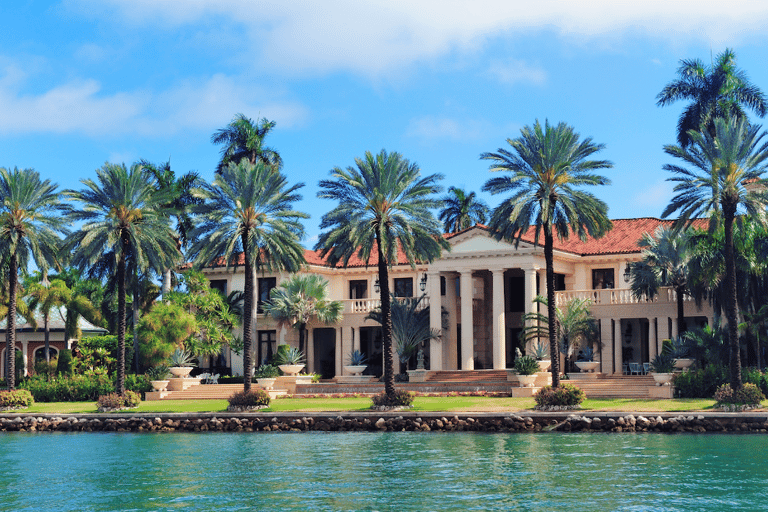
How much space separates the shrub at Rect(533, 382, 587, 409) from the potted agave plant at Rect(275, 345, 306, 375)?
745 inches

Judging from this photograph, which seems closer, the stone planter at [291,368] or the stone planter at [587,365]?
the stone planter at [587,365]

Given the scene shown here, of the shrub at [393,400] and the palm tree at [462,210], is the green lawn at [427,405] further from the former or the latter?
the palm tree at [462,210]

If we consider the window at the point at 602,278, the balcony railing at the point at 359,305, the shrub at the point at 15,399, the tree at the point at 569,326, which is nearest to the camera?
the shrub at the point at 15,399

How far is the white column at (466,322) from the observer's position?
54219 millimetres

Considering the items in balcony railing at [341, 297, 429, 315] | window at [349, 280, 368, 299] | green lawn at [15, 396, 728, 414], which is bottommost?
green lawn at [15, 396, 728, 414]

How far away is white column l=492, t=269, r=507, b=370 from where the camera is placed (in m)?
52.9

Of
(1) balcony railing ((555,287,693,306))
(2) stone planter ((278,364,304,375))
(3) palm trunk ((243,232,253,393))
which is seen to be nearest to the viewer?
(3) palm trunk ((243,232,253,393))

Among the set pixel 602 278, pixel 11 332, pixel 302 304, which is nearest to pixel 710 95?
pixel 602 278

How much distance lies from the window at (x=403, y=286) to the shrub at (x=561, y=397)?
907 inches

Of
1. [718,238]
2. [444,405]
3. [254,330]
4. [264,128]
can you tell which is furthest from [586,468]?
[264,128]

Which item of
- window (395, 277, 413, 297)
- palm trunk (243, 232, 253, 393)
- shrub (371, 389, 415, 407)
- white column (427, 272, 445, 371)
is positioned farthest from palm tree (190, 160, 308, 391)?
window (395, 277, 413, 297)

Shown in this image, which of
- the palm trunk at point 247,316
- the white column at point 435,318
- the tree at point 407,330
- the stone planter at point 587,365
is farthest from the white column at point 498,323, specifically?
the palm trunk at point 247,316

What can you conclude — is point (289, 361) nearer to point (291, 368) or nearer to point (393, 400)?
point (291, 368)

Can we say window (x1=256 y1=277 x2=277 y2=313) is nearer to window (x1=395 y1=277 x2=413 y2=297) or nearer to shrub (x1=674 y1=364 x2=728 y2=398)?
window (x1=395 y1=277 x2=413 y2=297)
